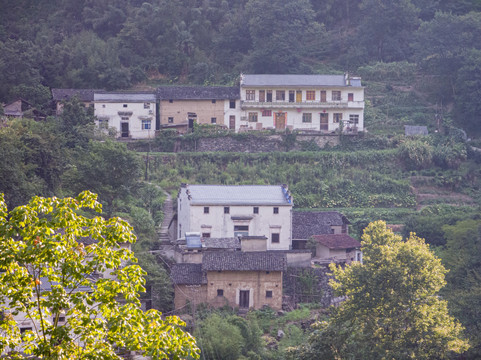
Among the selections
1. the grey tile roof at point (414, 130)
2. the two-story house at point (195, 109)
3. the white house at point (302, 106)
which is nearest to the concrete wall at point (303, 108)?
the white house at point (302, 106)

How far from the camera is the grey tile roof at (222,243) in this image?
87.2ft

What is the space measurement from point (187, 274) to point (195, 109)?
15.1 meters

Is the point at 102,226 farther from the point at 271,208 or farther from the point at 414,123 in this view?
the point at 414,123

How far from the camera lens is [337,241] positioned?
2852 cm

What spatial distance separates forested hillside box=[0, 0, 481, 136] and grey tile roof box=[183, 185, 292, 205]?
549 inches

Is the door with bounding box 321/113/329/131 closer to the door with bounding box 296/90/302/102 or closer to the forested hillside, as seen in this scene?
the door with bounding box 296/90/302/102

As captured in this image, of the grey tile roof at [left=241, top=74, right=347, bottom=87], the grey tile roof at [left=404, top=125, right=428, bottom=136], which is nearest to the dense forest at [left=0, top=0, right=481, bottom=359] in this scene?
the grey tile roof at [left=404, top=125, right=428, bottom=136]

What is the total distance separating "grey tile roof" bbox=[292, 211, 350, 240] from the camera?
29.8 m

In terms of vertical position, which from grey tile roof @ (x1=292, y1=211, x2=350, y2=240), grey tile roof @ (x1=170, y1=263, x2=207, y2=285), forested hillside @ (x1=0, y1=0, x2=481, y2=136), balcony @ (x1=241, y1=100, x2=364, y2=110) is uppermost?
forested hillside @ (x1=0, y1=0, x2=481, y2=136)

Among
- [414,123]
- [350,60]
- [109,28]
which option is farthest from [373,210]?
[109,28]

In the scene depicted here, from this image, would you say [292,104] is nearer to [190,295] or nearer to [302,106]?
[302,106]

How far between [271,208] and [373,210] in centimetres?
582

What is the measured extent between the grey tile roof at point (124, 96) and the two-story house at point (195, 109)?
63 cm

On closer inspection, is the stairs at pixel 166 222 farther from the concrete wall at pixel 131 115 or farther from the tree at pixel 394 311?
the tree at pixel 394 311
